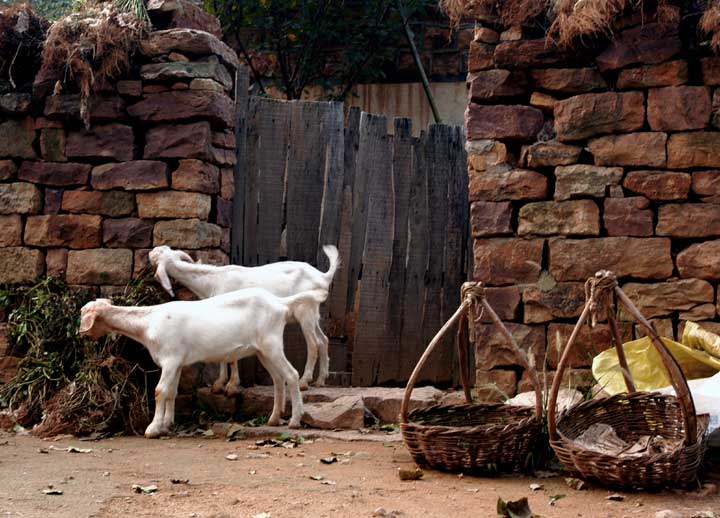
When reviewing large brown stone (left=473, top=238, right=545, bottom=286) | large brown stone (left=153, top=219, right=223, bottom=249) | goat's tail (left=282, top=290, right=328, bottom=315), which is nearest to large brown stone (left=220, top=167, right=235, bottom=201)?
large brown stone (left=153, top=219, right=223, bottom=249)

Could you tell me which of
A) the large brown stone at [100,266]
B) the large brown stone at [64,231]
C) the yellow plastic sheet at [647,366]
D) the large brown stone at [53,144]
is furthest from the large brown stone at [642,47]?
the large brown stone at [53,144]

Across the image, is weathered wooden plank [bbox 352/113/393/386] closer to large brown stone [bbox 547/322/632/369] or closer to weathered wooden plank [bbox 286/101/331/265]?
weathered wooden plank [bbox 286/101/331/265]

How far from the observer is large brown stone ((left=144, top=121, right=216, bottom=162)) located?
6520 mm

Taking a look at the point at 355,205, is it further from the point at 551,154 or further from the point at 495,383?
the point at 495,383

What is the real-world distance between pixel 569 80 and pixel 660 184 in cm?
90

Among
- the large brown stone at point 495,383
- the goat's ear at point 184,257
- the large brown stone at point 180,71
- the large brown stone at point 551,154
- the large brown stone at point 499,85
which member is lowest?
the large brown stone at point 495,383

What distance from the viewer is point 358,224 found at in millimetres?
7262

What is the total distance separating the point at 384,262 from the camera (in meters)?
7.23

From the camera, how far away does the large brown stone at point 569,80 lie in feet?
19.2

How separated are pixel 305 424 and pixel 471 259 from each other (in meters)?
2.16

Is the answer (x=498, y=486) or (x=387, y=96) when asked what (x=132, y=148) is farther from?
(x=387, y=96)

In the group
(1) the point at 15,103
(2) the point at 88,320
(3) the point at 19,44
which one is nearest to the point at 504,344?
(2) the point at 88,320

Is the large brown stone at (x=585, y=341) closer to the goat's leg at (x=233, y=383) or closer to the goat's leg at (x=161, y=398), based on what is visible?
the goat's leg at (x=233, y=383)

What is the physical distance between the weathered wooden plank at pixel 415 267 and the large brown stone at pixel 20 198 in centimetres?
292
